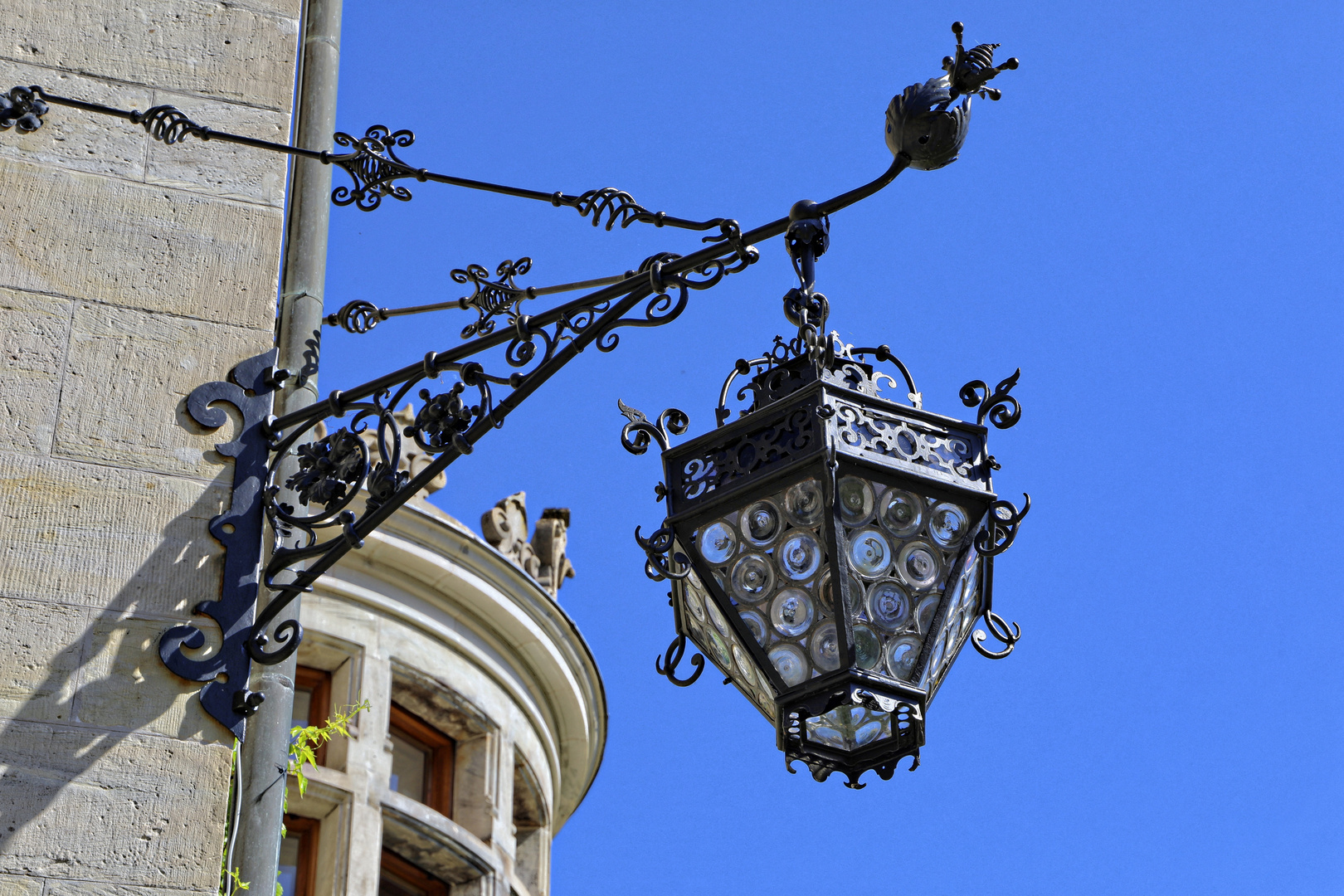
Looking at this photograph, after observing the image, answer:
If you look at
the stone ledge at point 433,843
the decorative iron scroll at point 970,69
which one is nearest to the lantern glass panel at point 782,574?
the decorative iron scroll at point 970,69

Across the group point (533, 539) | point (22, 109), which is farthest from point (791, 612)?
point (533, 539)

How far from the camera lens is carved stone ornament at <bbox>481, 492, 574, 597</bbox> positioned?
1499cm

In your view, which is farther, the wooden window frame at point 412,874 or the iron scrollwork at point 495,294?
the wooden window frame at point 412,874

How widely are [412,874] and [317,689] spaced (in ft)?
4.27

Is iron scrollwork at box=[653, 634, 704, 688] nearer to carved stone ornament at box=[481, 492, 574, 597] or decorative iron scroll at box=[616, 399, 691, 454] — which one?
decorative iron scroll at box=[616, 399, 691, 454]

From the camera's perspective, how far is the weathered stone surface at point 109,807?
4504 mm

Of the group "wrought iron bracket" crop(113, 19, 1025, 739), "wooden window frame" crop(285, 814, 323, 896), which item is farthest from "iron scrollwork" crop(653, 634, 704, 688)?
"wooden window frame" crop(285, 814, 323, 896)

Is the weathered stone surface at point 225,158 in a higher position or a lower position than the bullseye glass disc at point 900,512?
higher

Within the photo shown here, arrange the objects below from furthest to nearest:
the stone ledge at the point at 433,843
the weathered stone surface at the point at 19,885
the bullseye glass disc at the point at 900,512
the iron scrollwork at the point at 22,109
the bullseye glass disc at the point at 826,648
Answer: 1. the stone ledge at the point at 433,843
2. the iron scrollwork at the point at 22,109
3. the bullseye glass disc at the point at 900,512
4. the bullseye glass disc at the point at 826,648
5. the weathered stone surface at the point at 19,885

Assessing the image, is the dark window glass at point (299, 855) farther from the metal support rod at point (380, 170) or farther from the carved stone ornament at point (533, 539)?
the metal support rod at point (380, 170)

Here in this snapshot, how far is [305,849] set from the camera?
13039 mm

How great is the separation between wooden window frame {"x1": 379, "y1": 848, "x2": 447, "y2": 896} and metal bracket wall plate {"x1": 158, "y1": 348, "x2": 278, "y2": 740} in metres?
8.64

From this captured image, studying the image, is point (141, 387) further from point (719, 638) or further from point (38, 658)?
point (719, 638)

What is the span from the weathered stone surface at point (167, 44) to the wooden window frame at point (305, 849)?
25.9 ft
